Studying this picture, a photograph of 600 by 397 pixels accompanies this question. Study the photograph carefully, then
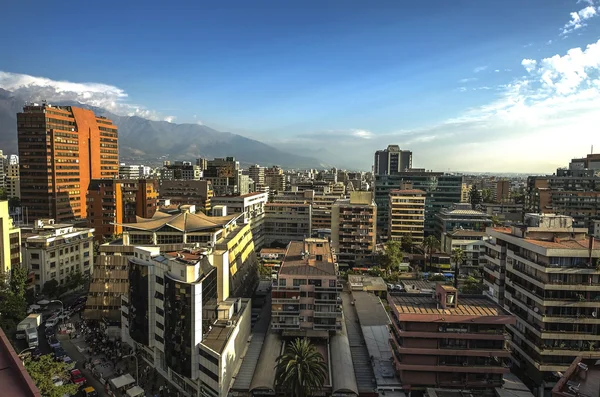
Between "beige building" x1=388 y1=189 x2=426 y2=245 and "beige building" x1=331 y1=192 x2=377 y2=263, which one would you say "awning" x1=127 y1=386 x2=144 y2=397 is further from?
"beige building" x1=388 y1=189 x2=426 y2=245

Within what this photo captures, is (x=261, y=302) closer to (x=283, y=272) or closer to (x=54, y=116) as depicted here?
(x=283, y=272)

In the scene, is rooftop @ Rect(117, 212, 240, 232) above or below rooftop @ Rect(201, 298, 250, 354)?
above

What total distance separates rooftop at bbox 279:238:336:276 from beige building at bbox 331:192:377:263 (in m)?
23.6

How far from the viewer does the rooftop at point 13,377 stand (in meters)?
9.14

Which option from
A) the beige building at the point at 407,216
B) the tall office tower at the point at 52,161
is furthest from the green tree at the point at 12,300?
Answer: the beige building at the point at 407,216

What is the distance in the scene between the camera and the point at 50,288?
2329 inches

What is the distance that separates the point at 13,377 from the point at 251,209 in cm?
8829

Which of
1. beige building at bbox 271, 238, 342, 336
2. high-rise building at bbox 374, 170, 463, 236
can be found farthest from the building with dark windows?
high-rise building at bbox 374, 170, 463, 236

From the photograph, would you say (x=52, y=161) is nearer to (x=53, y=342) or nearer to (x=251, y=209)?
(x=251, y=209)

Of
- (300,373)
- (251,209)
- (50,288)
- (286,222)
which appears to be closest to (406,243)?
(286,222)

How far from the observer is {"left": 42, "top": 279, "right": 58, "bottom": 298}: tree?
194 ft

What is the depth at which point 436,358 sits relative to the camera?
3384 cm

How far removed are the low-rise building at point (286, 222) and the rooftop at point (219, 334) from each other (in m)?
60.5

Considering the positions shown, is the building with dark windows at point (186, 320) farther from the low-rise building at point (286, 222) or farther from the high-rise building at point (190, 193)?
the high-rise building at point (190, 193)
